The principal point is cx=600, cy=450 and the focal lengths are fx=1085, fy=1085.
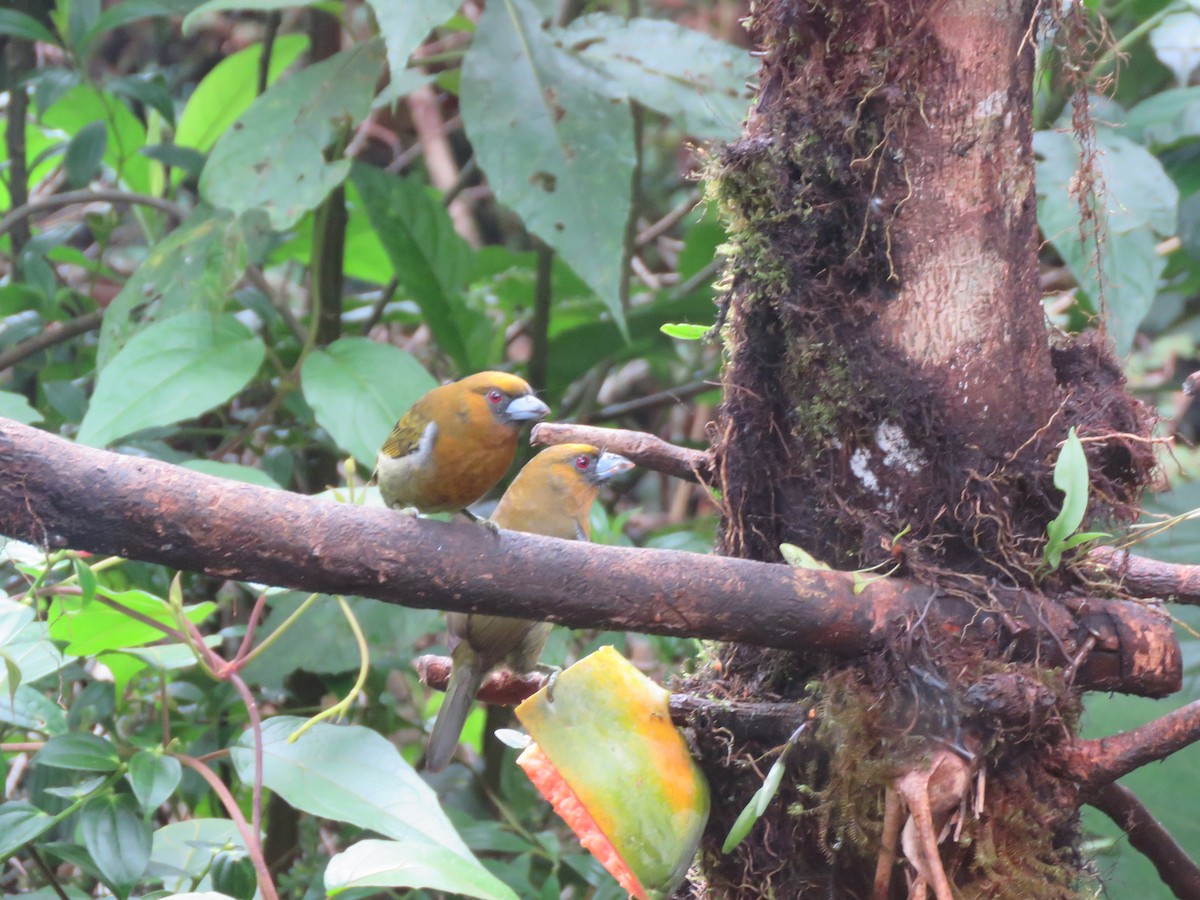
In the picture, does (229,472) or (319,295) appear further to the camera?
(319,295)

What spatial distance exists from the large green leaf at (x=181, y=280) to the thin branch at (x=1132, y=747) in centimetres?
196

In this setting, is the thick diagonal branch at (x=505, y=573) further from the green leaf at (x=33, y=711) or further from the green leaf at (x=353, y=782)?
the green leaf at (x=33, y=711)

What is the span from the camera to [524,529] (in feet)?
7.45

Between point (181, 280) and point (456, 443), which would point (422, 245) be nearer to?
point (181, 280)

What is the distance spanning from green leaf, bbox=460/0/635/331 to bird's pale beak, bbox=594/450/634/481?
277 mm

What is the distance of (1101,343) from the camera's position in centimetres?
157

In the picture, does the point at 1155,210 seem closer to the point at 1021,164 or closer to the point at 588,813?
the point at 1021,164

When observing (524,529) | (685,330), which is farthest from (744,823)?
(524,529)

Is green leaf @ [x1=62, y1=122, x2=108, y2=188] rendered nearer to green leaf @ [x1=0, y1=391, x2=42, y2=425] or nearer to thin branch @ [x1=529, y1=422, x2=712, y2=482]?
green leaf @ [x1=0, y1=391, x2=42, y2=425]

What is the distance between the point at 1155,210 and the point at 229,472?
2007mm

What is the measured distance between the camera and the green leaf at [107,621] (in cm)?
161

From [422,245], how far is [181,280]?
660 mm

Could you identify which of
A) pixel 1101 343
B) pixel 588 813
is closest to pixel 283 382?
pixel 588 813

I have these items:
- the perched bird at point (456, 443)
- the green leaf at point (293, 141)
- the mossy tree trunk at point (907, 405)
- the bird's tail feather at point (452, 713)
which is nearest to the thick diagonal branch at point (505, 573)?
the mossy tree trunk at point (907, 405)
